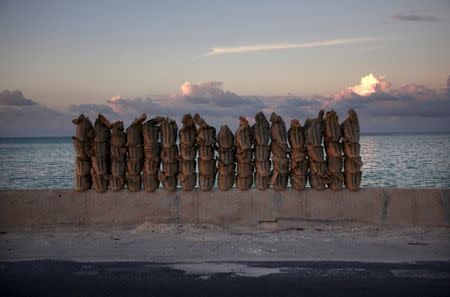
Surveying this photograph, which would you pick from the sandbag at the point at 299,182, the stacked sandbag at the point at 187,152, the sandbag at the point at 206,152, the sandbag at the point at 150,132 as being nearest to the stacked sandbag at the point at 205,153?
the sandbag at the point at 206,152

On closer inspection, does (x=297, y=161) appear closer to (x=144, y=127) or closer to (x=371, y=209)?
(x=371, y=209)

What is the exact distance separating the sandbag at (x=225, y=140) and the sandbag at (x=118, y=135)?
1.62 m

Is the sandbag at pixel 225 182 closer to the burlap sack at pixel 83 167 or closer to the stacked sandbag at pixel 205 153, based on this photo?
the stacked sandbag at pixel 205 153

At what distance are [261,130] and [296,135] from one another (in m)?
0.60

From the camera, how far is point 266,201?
11.1 m

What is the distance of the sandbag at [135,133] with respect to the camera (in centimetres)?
1120

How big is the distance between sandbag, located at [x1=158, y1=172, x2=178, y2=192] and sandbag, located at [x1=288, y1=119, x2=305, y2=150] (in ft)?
6.90

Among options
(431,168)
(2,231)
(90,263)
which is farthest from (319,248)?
(431,168)

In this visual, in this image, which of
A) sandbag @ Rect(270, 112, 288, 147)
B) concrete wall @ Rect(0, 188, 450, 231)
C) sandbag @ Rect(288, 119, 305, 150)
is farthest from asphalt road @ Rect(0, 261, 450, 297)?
sandbag @ Rect(270, 112, 288, 147)

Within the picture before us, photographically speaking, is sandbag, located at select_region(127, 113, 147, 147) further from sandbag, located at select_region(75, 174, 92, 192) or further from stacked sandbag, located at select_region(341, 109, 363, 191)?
stacked sandbag, located at select_region(341, 109, 363, 191)

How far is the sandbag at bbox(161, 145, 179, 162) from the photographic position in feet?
36.8

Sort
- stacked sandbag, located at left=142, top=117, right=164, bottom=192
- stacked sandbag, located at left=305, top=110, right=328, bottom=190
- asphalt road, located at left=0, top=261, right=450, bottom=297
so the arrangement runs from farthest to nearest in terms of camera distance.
→ stacked sandbag, located at left=142, top=117, right=164, bottom=192, stacked sandbag, located at left=305, top=110, right=328, bottom=190, asphalt road, located at left=0, top=261, right=450, bottom=297

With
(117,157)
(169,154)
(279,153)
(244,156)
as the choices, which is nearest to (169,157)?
(169,154)

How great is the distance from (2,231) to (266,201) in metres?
4.51
